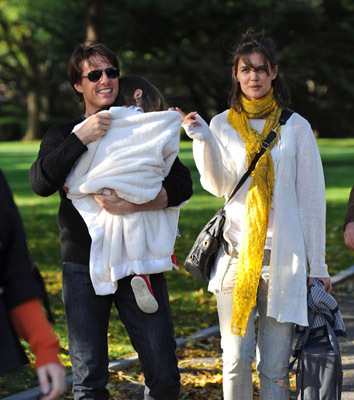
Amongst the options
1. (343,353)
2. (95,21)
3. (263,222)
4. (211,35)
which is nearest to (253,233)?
(263,222)

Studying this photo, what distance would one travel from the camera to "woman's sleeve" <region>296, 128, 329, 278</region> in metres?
4.28

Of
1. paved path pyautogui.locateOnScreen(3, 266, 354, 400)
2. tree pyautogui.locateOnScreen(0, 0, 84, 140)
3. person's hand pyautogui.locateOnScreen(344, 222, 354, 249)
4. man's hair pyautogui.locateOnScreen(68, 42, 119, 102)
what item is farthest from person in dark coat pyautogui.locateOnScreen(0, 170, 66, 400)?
tree pyautogui.locateOnScreen(0, 0, 84, 140)

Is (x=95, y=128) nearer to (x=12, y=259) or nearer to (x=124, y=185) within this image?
(x=124, y=185)

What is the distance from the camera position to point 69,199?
401cm

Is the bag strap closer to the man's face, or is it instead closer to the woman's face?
the woman's face

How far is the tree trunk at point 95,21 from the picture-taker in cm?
2098

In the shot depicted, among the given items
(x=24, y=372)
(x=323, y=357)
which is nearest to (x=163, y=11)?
(x=24, y=372)

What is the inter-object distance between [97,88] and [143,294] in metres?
0.98

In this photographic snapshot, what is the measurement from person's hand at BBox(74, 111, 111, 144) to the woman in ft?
1.77

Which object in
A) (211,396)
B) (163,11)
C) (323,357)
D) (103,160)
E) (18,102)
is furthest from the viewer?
(18,102)

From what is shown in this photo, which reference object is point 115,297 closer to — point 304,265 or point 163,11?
point 304,265

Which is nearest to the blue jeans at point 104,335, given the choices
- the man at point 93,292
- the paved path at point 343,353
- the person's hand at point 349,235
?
the man at point 93,292

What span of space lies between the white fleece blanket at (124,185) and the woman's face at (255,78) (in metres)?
0.63

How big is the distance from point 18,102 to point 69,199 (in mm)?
60057
